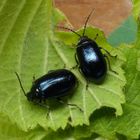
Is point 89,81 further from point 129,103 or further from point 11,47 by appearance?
point 11,47

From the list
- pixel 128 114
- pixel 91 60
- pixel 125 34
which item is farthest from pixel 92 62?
pixel 125 34

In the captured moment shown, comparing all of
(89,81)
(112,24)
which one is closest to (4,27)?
(89,81)

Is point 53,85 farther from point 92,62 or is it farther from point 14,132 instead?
point 14,132

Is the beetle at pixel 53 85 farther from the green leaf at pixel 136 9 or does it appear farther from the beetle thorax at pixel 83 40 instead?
the green leaf at pixel 136 9

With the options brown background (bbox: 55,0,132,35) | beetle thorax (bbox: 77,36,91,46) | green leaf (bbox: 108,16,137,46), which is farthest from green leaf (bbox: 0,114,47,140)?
brown background (bbox: 55,0,132,35)

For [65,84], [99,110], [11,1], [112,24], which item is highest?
[11,1]
